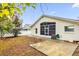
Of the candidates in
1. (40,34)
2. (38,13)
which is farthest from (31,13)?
(40,34)

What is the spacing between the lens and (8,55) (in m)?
2.73

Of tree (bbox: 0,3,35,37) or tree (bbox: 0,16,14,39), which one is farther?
tree (bbox: 0,16,14,39)

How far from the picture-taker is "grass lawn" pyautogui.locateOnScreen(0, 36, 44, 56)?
2721 mm

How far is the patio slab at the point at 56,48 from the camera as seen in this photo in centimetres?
269

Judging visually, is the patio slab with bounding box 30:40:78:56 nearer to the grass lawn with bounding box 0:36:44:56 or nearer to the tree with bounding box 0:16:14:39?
the grass lawn with bounding box 0:36:44:56

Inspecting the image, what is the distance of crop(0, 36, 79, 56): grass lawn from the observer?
272 centimetres

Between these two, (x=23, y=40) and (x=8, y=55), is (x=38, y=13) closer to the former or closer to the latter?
(x=23, y=40)

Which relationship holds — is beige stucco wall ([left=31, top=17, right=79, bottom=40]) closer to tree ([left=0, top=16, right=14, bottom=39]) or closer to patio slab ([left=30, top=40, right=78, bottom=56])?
patio slab ([left=30, top=40, right=78, bottom=56])

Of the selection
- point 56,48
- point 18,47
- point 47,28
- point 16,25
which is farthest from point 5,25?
point 56,48

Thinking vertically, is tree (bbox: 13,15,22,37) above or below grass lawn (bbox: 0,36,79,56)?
above

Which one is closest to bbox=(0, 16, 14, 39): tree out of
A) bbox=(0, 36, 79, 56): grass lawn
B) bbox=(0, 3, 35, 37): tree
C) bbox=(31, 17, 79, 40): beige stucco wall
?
bbox=(0, 3, 35, 37): tree

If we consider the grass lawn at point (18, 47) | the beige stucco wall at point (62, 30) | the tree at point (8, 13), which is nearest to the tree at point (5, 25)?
the tree at point (8, 13)

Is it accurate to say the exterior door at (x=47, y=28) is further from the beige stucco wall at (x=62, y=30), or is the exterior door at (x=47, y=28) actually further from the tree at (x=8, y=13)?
the tree at (x=8, y=13)

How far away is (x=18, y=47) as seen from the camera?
2.75m
